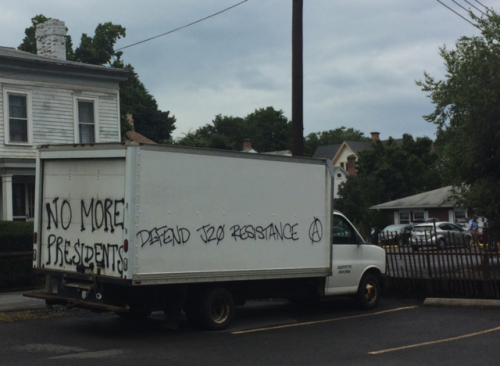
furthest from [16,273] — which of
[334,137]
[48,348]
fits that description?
[334,137]

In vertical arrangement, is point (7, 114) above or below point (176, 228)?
above

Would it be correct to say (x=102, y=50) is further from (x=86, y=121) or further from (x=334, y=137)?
(x=334, y=137)

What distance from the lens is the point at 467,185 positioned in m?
20.5

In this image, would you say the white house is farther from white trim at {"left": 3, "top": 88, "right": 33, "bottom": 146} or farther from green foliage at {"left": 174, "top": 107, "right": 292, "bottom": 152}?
green foliage at {"left": 174, "top": 107, "right": 292, "bottom": 152}

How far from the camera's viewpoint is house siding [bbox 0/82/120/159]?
22.8 meters

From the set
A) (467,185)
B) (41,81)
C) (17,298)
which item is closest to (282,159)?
(17,298)

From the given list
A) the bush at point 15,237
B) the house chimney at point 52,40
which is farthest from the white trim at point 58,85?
the bush at point 15,237

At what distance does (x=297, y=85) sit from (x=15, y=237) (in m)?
7.82

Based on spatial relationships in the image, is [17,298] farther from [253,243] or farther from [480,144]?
[480,144]

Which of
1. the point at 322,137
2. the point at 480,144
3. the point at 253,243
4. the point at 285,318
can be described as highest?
the point at 322,137

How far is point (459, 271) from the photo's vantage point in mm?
14836

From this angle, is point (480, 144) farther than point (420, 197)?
No

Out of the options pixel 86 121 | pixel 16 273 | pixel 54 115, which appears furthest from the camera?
pixel 86 121

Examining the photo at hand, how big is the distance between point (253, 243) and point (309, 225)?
1.43 m
